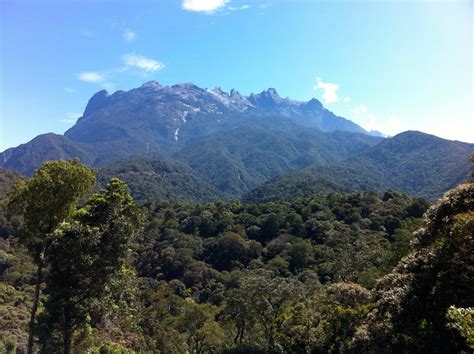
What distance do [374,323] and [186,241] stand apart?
62120 mm

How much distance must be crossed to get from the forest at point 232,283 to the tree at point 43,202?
4 cm

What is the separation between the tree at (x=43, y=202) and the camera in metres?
14.7

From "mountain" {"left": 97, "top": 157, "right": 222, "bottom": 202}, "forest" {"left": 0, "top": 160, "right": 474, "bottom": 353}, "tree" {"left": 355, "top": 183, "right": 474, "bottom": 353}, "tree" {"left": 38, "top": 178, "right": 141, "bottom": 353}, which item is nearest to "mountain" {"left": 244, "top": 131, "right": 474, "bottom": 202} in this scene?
"mountain" {"left": 97, "top": 157, "right": 222, "bottom": 202}

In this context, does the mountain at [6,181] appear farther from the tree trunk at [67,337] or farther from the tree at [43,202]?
the tree trunk at [67,337]

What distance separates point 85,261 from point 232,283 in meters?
47.3

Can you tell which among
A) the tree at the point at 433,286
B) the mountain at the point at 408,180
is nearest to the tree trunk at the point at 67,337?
the tree at the point at 433,286

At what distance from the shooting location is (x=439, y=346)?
494 inches

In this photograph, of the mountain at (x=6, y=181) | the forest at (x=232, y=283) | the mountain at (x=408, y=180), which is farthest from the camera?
the mountain at (x=408, y=180)

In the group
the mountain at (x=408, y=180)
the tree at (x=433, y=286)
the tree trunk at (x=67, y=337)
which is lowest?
the tree trunk at (x=67, y=337)

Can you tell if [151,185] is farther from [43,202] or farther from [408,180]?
[43,202]

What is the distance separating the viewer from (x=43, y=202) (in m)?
14.8

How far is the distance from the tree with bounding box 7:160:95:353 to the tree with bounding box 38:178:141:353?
50 cm

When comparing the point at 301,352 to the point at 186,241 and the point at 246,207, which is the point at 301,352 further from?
the point at 246,207

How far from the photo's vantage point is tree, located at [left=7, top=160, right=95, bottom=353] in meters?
14.7
